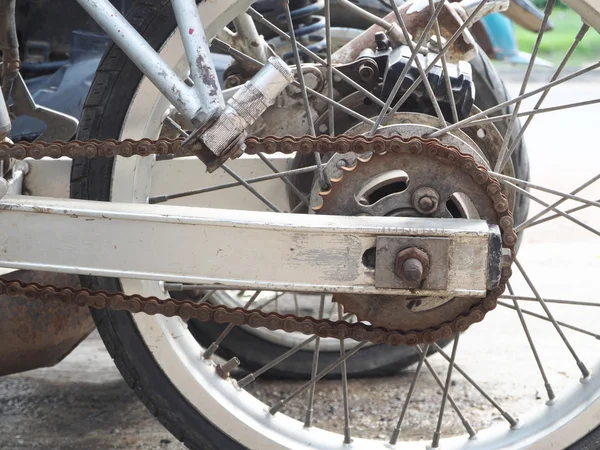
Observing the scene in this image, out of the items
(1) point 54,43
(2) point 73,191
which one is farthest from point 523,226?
(1) point 54,43

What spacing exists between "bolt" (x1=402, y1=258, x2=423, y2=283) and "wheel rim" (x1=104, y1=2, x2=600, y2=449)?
44 centimetres

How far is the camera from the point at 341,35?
2.50 m

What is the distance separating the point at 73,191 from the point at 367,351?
1.14 meters

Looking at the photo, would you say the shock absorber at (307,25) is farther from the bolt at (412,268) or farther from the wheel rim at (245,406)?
the bolt at (412,268)

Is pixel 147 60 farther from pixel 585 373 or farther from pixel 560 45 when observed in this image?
pixel 560 45

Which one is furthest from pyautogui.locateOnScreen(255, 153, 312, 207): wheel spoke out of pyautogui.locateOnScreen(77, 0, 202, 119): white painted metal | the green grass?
the green grass

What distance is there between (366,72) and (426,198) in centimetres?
45

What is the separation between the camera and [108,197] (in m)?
1.68

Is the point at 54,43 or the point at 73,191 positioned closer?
the point at 73,191

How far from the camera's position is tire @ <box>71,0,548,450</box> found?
1603 millimetres

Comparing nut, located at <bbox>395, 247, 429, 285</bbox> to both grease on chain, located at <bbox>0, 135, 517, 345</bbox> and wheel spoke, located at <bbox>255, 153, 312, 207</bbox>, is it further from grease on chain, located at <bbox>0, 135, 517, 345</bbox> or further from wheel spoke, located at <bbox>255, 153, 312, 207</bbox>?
wheel spoke, located at <bbox>255, 153, 312, 207</bbox>

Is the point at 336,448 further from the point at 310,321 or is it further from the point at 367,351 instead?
the point at 367,351

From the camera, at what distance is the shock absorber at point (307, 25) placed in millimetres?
2527

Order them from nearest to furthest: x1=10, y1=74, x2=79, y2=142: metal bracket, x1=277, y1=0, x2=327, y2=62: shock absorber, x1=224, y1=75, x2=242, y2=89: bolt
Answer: x1=10, y1=74, x2=79, y2=142: metal bracket, x1=224, y1=75, x2=242, y2=89: bolt, x1=277, y1=0, x2=327, y2=62: shock absorber
